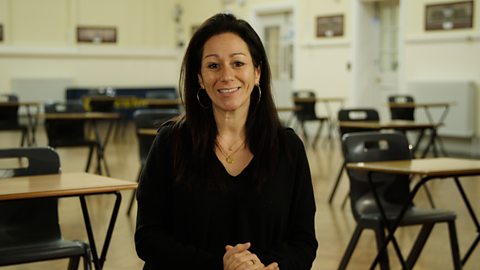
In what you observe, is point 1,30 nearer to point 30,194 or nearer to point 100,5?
point 100,5

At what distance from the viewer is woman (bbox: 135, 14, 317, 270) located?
7.68 ft

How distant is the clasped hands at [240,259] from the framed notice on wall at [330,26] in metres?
12.1

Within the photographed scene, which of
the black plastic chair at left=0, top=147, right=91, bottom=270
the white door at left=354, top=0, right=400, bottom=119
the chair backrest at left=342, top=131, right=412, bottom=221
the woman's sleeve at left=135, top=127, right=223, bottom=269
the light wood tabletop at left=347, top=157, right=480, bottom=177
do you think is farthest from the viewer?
the white door at left=354, top=0, right=400, bottom=119

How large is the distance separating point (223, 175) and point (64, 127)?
668 cm

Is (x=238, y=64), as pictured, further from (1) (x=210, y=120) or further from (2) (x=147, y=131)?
(2) (x=147, y=131)

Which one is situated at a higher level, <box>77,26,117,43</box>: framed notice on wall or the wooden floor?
<box>77,26,117,43</box>: framed notice on wall

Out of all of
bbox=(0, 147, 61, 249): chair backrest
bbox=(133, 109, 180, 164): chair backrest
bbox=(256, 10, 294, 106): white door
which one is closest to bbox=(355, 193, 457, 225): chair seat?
bbox=(0, 147, 61, 249): chair backrest

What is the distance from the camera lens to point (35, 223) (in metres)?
3.77

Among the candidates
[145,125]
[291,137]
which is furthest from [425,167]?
[145,125]

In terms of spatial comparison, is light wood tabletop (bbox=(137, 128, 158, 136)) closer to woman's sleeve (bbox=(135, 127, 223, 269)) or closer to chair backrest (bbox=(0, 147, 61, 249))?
chair backrest (bbox=(0, 147, 61, 249))

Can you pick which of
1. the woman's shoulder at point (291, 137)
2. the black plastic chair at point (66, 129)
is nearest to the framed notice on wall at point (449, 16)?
the black plastic chair at point (66, 129)

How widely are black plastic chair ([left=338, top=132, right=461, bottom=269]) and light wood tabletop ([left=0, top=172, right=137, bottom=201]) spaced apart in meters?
1.46

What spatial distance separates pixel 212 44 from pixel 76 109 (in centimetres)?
675

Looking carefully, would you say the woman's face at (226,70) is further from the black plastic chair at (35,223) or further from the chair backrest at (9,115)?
the chair backrest at (9,115)
